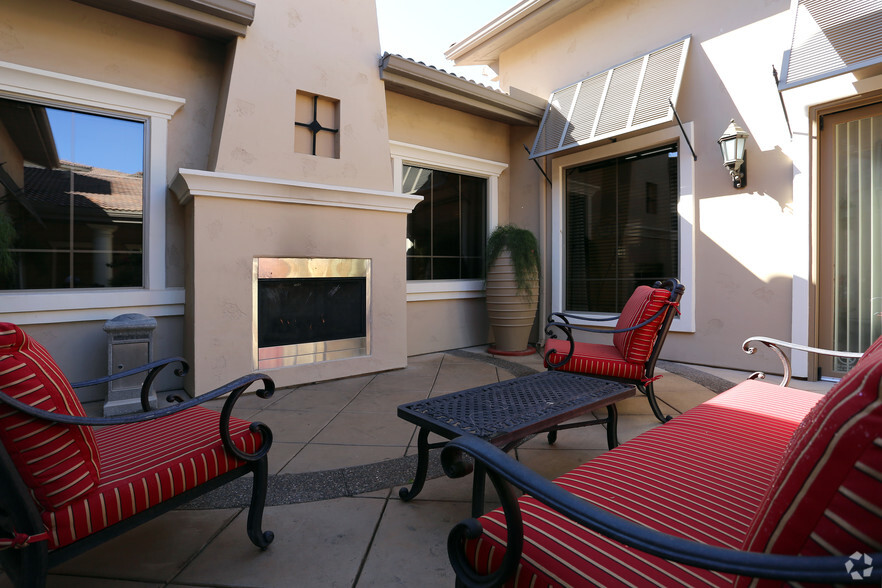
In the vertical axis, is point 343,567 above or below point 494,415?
below

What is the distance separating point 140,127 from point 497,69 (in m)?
5.05

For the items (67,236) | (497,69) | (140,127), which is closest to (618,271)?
(497,69)

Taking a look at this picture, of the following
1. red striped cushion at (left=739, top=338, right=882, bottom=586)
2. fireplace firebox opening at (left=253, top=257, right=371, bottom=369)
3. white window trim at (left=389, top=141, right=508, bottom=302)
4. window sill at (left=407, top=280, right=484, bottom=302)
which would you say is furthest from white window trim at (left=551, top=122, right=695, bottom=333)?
red striped cushion at (left=739, top=338, right=882, bottom=586)

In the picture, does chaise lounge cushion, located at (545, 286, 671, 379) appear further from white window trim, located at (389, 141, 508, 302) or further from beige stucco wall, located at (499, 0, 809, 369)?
white window trim, located at (389, 141, 508, 302)

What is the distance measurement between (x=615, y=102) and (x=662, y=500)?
15.2ft

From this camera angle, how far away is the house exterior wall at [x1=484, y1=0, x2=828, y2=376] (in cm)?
379

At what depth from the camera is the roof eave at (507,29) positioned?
5277 mm

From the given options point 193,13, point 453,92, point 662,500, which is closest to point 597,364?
point 662,500

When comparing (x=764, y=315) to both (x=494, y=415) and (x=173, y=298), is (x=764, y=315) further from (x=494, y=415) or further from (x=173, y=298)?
(x=173, y=298)

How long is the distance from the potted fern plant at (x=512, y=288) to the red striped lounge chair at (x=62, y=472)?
394 cm

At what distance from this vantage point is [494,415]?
1715 millimetres

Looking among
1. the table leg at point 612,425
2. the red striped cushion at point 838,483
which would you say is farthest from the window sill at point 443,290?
the red striped cushion at point 838,483

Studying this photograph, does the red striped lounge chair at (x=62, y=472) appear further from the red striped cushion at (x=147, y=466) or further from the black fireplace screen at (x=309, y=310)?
the black fireplace screen at (x=309, y=310)

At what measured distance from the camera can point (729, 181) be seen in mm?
4137
